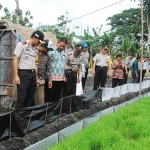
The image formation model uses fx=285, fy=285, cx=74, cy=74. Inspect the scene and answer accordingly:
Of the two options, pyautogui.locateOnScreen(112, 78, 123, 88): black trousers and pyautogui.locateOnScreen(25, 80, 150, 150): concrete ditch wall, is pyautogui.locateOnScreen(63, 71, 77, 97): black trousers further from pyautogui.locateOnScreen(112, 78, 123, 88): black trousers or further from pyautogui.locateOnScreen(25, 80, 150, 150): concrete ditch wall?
pyautogui.locateOnScreen(112, 78, 123, 88): black trousers

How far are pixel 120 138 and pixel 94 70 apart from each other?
3.25 m

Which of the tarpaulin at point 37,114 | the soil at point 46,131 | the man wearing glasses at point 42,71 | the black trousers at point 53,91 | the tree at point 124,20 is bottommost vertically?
the soil at point 46,131

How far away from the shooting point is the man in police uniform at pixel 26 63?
343 cm

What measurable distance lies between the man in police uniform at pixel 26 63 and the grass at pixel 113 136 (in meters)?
0.89

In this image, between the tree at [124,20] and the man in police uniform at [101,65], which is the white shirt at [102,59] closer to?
the man in police uniform at [101,65]

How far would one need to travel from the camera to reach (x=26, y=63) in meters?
3.53

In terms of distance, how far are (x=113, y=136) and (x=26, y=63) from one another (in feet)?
4.50

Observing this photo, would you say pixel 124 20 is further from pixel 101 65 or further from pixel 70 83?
pixel 70 83

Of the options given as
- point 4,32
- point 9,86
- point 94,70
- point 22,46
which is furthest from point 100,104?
point 22,46

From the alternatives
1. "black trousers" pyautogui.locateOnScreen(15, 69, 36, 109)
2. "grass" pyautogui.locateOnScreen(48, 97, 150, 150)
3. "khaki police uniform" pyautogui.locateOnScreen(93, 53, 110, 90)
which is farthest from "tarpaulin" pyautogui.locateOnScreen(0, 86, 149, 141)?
"khaki police uniform" pyautogui.locateOnScreen(93, 53, 110, 90)

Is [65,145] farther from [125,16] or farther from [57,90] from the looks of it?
[125,16]

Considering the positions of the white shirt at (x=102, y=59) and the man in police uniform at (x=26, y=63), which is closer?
the man in police uniform at (x=26, y=63)

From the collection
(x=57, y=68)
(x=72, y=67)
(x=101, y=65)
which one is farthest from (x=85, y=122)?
(x=101, y=65)

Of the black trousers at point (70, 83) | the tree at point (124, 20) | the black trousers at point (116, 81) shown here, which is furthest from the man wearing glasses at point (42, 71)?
the tree at point (124, 20)
